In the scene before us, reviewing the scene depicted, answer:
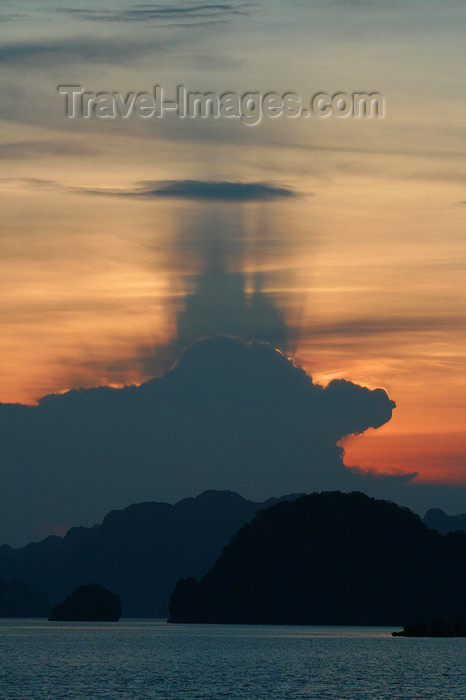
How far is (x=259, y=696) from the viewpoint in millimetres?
131875

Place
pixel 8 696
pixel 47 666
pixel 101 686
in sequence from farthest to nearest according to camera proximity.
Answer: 1. pixel 47 666
2. pixel 101 686
3. pixel 8 696

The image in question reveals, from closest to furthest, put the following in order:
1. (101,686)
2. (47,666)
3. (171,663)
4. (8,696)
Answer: (8,696) < (101,686) < (47,666) < (171,663)

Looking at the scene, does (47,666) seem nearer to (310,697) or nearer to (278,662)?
(278,662)

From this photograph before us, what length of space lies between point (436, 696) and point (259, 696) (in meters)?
20.8

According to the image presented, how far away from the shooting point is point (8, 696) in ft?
415

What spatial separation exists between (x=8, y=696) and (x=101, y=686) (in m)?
19.3

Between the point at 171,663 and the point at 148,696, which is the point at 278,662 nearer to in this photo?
the point at 171,663

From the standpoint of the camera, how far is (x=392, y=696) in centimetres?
13288

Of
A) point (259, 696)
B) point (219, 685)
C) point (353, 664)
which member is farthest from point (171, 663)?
point (259, 696)

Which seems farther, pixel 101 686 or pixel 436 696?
pixel 101 686

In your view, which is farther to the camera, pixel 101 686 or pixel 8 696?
pixel 101 686

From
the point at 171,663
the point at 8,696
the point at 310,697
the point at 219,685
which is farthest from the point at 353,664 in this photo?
the point at 8,696

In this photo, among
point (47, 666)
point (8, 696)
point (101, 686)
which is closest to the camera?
point (8, 696)

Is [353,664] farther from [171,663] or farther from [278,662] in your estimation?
[171,663]
